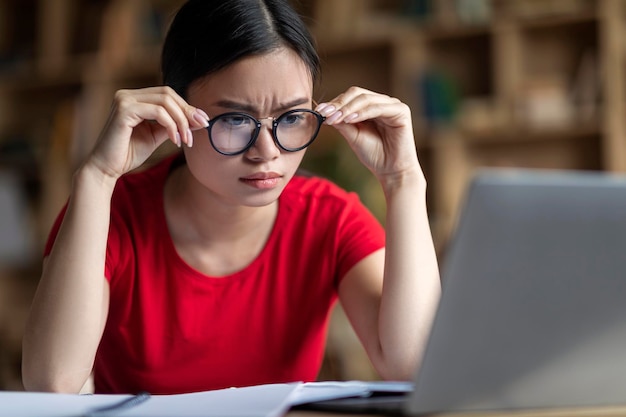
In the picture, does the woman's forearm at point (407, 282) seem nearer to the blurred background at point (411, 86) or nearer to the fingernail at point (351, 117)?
the fingernail at point (351, 117)

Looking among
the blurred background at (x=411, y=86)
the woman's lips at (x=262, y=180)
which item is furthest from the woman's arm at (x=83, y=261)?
the blurred background at (x=411, y=86)

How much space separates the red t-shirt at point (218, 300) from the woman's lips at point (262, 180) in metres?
0.22

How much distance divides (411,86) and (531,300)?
299cm

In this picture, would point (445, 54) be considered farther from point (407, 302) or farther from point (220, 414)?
point (220, 414)

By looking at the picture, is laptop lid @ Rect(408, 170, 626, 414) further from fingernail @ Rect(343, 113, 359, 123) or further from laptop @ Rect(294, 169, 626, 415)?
fingernail @ Rect(343, 113, 359, 123)

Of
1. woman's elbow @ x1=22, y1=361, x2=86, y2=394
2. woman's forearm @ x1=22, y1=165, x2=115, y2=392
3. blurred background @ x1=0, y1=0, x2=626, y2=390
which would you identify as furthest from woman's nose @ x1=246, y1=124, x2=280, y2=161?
blurred background @ x1=0, y1=0, x2=626, y2=390

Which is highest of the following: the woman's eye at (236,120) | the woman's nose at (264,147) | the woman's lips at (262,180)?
the woman's eye at (236,120)

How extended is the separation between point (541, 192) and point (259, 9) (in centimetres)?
72

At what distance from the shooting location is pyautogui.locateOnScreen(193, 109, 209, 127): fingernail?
1125 millimetres

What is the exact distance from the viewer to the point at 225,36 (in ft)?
3.88

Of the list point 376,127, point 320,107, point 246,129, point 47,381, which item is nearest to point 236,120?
point 246,129

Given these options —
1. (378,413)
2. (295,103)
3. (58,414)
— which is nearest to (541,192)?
(378,413)

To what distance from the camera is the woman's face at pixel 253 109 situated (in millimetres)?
1154

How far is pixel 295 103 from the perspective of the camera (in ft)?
3.86
